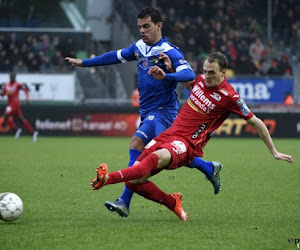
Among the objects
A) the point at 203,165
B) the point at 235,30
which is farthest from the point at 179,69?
the point at 235,30

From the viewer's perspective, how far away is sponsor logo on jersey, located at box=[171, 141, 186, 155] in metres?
6.80

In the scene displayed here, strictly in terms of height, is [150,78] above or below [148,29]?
below

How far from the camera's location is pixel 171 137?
6.97m

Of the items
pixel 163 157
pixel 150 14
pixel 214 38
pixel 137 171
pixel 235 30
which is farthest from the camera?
pixel 235 30

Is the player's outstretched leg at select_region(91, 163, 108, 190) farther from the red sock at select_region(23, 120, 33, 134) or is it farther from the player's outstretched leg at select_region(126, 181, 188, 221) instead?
the red sock at select_region(23, 120, 33, 134)

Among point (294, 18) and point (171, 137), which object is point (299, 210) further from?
point (294, 18)

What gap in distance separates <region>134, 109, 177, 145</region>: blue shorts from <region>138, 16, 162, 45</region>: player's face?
85 cm

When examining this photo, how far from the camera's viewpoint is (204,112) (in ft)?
23.2

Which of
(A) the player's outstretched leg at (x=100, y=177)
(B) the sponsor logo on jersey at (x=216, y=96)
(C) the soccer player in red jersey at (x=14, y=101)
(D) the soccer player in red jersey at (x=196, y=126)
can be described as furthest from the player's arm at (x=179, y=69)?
(C) the soccer player in red jersey at (x=14, y=101)

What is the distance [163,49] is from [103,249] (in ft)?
9.67

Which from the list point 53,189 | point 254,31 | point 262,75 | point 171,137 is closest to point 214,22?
point 254,31

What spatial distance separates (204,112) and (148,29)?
1.24m

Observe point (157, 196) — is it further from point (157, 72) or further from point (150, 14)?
point (150, 14)

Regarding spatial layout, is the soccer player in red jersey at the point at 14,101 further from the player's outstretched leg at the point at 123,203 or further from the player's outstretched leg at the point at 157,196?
the player's outstretched leg at the point at 157,196
